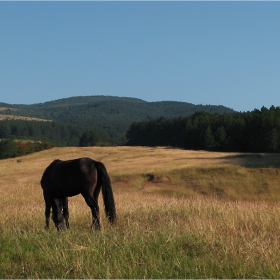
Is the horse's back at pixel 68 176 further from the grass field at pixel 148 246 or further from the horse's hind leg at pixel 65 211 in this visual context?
the grass field at pixel 148 246

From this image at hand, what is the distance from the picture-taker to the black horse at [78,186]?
9102 mm

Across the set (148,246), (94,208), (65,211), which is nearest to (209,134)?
(65,211)

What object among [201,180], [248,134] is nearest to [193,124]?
[248,134]

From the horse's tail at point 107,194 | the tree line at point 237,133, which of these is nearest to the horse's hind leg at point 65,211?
the horse's tail at point 107,194

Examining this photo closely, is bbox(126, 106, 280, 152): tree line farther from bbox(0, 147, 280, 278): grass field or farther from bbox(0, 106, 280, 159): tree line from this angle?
bbox(0, 147, 280, 278): grass field

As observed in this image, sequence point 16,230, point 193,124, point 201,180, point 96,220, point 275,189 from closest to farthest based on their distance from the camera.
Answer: point 16,230 < point 96,220 < point 275,189 < point 201,180 < point 193,124

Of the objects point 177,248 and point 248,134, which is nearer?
point 177,248

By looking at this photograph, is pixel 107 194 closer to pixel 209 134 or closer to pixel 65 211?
pixel 65 211

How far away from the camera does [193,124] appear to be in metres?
102

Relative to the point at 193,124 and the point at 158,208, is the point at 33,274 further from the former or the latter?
the point at 193,124

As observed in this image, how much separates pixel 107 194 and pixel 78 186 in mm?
655

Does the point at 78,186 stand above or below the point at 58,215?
above

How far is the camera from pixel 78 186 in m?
9.31

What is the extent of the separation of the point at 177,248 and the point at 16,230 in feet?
10.8
